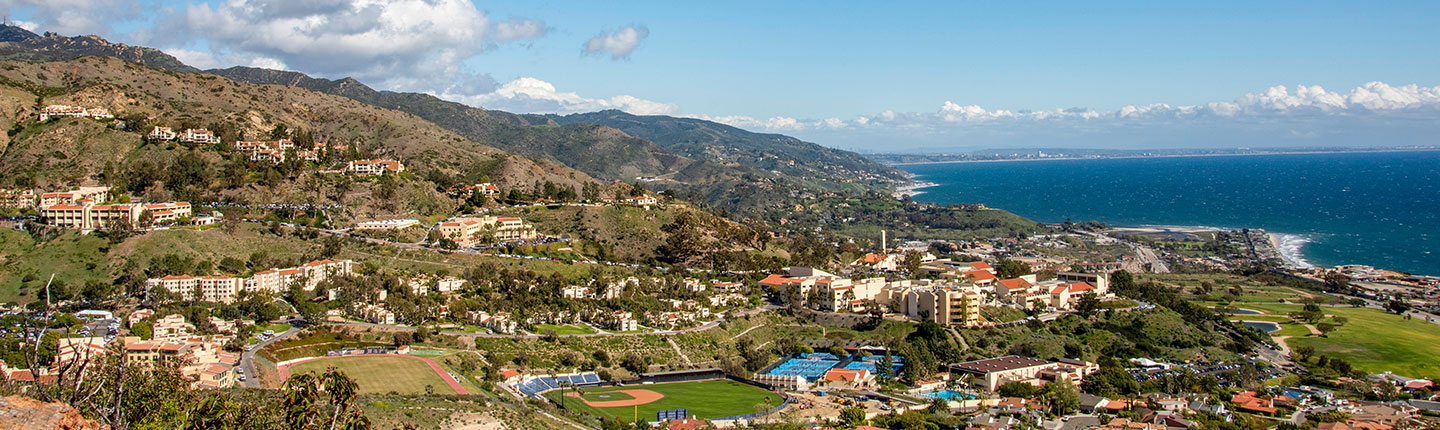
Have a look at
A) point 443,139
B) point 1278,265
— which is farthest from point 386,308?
point 1278,265

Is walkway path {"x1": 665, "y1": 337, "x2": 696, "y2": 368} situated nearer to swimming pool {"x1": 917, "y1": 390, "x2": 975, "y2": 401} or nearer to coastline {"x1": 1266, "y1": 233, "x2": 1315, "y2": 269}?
swimming pool {"x1": 917, "y1": 390, "x2": 975, "y2": 401}

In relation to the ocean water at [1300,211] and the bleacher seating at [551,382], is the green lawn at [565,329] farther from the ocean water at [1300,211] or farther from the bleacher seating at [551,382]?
the ocean water at [1300,211]

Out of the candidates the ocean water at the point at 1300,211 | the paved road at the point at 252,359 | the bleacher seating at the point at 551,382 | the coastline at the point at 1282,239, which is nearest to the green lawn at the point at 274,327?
the paved road at the point at 252,359

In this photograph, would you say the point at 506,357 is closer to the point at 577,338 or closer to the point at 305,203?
the point at 577,338

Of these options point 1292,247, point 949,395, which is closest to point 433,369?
point 949,395

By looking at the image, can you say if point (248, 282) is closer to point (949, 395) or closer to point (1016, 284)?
point (949, 395)

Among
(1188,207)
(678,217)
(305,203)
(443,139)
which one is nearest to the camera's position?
(305,203)
